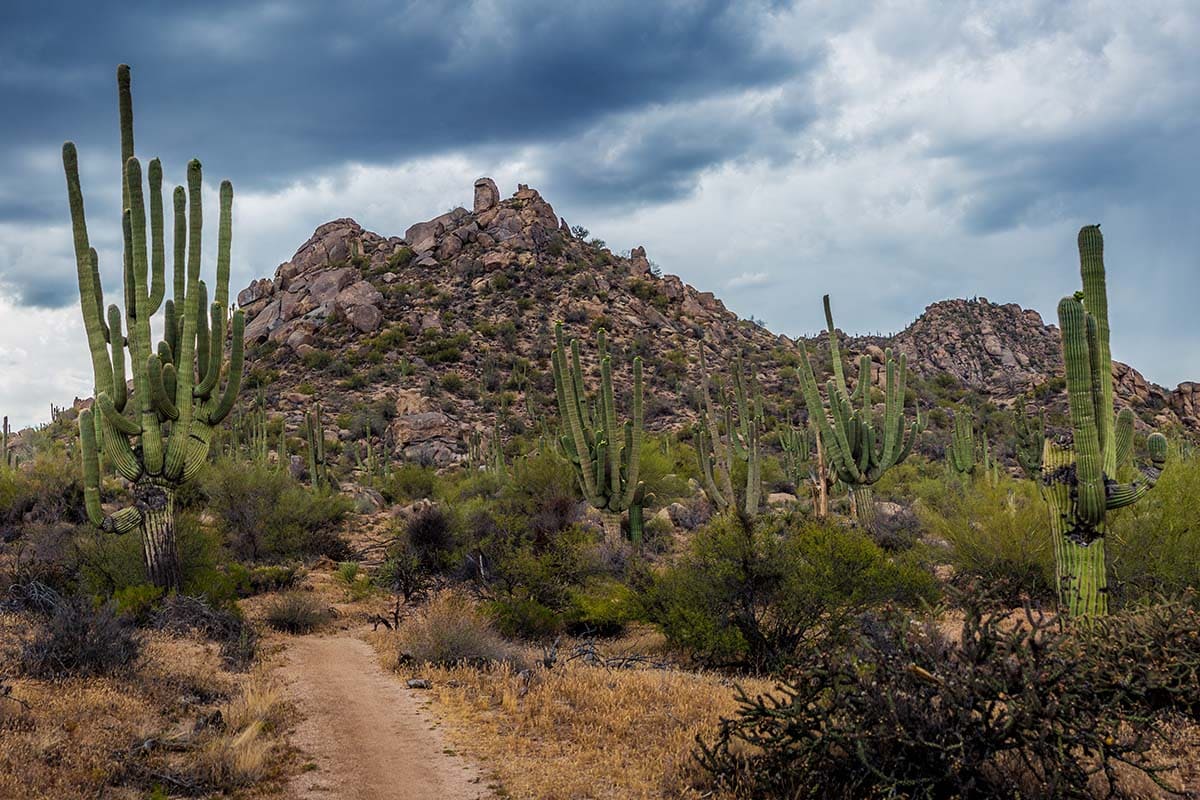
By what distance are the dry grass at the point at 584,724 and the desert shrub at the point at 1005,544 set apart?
6223mm

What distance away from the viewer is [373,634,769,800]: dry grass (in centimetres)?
592

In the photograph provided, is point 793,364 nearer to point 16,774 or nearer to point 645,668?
point 645,668

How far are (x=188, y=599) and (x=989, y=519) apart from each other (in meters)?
12.6

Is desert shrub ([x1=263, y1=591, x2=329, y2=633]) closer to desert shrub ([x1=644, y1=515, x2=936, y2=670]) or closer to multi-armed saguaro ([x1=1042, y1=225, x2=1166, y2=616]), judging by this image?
desert shrub ([x1=644, y1=515, x2=936, y2=670])

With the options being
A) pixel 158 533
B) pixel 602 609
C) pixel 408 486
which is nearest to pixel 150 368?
pixel 158 533

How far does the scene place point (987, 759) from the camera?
4.71m

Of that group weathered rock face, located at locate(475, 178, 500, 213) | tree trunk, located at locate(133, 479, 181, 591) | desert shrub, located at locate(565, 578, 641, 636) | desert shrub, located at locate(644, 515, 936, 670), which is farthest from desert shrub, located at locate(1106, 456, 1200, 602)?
weathered rock face, located at locate(475, 178, 500, 213)

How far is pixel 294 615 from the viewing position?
41.7 feet

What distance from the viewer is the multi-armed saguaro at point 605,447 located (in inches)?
590

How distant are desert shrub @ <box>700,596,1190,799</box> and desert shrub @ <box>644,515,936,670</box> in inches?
179

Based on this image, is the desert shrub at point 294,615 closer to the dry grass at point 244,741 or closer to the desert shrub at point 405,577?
the desert shrub at point 405,577

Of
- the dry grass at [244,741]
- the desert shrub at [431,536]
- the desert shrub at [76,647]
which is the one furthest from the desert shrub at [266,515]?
the dry grass at [244,741]

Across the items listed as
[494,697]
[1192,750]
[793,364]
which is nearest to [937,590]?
[1192,750]

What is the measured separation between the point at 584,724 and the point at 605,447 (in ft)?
26.7
